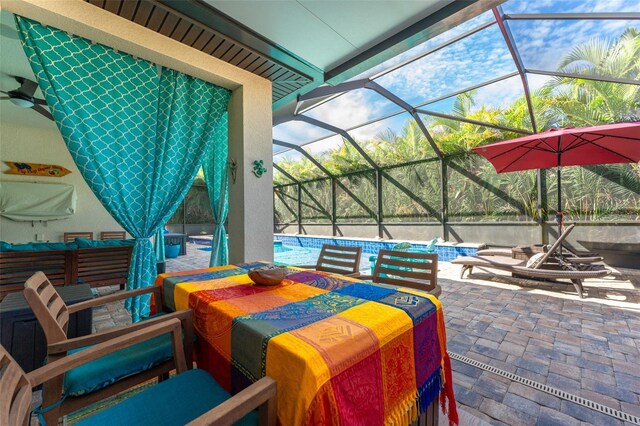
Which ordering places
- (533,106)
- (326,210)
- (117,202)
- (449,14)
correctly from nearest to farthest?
(449,14)
(117,202)
(533,106)
(326,210)

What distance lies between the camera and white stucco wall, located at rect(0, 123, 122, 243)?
18.8 ft

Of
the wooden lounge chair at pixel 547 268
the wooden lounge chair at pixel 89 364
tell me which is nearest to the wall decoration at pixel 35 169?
the wooden lounge chair at pixel 89 364

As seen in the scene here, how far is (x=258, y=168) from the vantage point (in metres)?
3.39

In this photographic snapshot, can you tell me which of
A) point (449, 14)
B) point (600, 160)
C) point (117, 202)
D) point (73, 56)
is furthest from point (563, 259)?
point (73, 56)

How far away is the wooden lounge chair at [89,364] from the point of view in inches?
45.8

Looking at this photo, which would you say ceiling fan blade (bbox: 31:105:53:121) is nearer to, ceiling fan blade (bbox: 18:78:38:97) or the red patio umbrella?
ceiling fan blade (bbox: 18:78:38:97)

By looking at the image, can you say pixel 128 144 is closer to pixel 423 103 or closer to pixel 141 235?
pixel 141 235

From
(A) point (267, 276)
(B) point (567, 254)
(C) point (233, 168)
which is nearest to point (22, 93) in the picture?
(C) point (233, 168)

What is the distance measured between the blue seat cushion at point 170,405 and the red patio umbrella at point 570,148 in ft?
16.2

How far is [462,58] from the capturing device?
4.06 metres

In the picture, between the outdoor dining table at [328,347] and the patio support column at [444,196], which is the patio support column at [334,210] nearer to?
the patio support column at [444,196]

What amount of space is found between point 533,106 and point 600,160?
184cm

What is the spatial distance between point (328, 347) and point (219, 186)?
345 cm

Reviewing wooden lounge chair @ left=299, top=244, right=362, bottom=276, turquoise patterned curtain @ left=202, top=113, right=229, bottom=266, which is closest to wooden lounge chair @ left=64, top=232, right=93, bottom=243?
turquoise patterned curtain @ left=202, top=113, right=229, bottom=266
